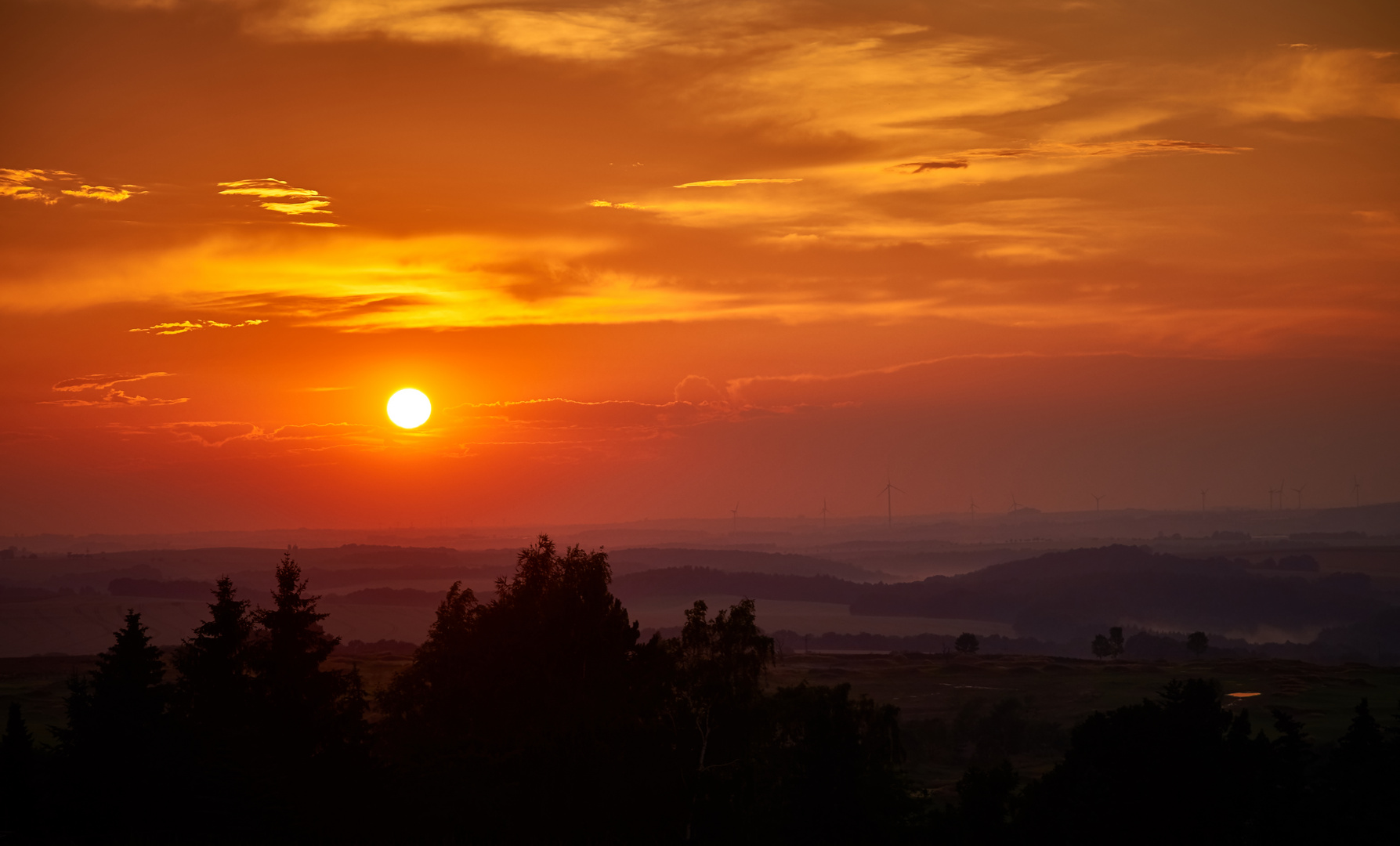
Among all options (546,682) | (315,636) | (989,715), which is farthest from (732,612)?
(989,715)

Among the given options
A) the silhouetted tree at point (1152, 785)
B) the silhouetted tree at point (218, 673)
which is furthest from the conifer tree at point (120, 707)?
the silhouetted tree at point (1152, 785)

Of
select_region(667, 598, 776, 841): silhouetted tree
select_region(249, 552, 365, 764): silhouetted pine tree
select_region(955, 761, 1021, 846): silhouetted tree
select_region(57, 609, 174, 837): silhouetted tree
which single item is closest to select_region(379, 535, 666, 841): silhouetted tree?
select_region(667, 598, 776, 841): silhouetted tree

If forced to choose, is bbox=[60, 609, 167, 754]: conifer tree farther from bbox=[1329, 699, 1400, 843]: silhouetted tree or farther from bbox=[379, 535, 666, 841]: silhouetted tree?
bbox=[1329, 699, 1400, 843]: silhouetted tree

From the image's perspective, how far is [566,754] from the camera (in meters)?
56.4

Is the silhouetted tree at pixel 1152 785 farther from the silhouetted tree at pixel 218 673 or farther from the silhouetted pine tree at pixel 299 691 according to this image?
the silhouetted tree at pixel 218 673

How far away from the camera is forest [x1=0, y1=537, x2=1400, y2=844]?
154 ft

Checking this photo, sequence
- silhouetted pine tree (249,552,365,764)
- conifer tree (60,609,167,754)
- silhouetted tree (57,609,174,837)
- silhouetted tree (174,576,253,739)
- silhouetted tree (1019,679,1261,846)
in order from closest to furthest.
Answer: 1. silhouetted tree (57,609,174,837)
2. conifer tree (60,609,167,754)
3. silhouetted pine tree (249,552,365,764)
4. silhouetted tree (174,576,253,739)
5. silhouetted tree (1019,679,1261,846)

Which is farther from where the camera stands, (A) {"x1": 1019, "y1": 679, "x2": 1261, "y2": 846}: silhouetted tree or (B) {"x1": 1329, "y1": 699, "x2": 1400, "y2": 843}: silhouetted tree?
(A) {"x1": 1019, "y1": 679, "x2": 1261, "y2": 846}: silhouetted tree

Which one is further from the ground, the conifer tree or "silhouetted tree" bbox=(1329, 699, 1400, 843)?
the conifer tree

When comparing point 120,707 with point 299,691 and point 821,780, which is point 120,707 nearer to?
point 299,691

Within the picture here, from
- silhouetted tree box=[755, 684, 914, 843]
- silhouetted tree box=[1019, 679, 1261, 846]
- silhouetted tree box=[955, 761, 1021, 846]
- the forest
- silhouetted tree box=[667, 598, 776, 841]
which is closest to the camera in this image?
the forest

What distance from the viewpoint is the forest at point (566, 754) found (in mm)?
46844

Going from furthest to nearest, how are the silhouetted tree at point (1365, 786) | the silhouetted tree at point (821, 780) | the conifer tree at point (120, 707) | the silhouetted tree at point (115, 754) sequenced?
the silhouetted tree at point (821, 780) → the silhouetted tree at point (1365, 786) → the conifer tree at point (120, 707) → the silhouetted tree at point (115, 754)

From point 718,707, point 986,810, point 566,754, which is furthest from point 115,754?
point 986,810
